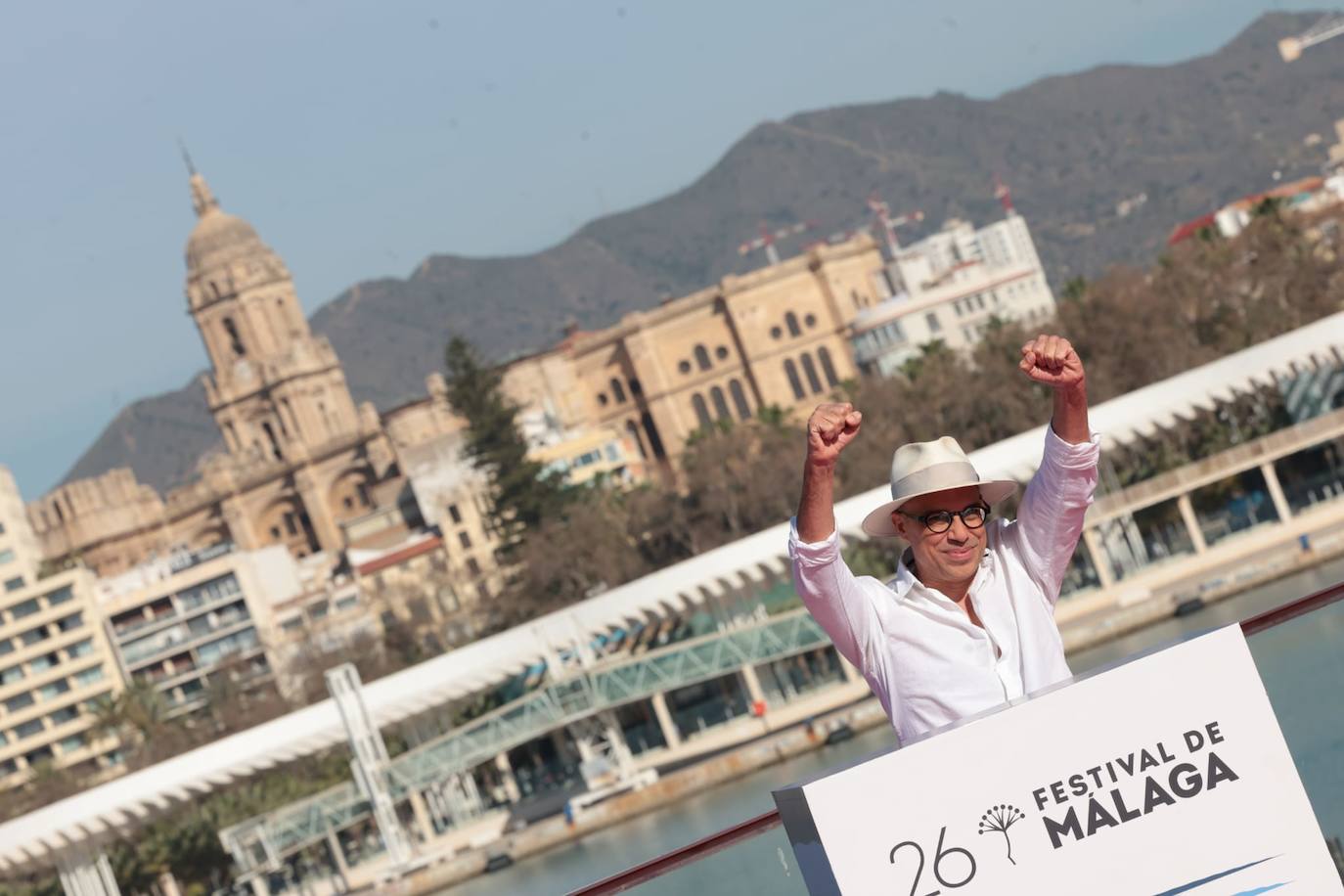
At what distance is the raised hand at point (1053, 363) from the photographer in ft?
13.9

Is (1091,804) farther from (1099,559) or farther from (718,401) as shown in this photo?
(718,401)

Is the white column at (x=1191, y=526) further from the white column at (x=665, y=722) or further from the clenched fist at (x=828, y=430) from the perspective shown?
the clenched fist at (x=828, y=430)

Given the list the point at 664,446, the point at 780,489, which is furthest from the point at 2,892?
the point at 664,446

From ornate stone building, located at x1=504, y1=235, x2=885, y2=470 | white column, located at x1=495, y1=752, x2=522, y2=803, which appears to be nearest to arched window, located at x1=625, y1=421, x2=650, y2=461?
ornate stone building, located at x1=504, y1=235, x2=885, y2=470

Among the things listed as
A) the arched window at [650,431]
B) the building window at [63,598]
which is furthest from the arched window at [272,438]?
the building window at [63,598]

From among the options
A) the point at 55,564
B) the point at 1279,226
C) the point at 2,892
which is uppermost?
the point at 55,564

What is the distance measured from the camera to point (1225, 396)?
45750mm

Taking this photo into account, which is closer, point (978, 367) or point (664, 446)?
point (978, 367)

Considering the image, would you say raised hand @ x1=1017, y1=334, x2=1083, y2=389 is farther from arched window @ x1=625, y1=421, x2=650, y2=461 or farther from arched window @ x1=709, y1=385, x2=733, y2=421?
arched window @ x1=625, y1=421, x2=650, y2=461

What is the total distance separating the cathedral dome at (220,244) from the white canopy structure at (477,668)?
8396 cm

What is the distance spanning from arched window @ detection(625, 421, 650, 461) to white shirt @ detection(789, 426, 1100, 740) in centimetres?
9654

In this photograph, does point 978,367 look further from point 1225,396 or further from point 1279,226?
point 1225,396

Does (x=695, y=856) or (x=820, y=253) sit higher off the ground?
(x=820, y=253)

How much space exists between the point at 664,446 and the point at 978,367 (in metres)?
38.9
